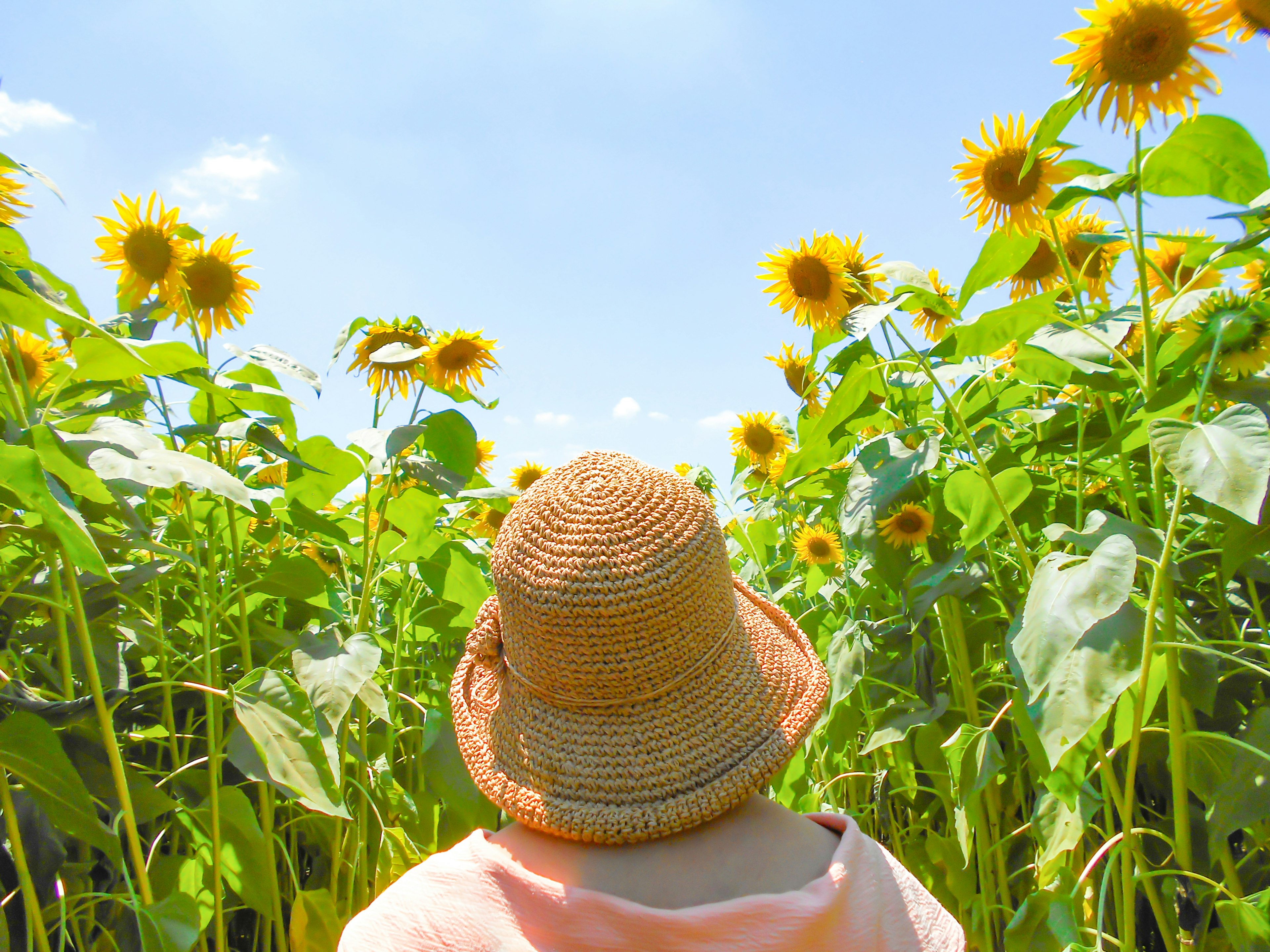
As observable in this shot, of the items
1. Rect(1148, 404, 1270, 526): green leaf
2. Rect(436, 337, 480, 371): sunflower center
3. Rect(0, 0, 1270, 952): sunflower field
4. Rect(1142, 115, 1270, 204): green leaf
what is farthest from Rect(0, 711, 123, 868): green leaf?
Rect(1142, 115, 1270, 204): green leaf

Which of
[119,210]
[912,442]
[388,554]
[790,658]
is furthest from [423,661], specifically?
[790,658]

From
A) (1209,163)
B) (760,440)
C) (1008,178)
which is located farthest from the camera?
(760,440)

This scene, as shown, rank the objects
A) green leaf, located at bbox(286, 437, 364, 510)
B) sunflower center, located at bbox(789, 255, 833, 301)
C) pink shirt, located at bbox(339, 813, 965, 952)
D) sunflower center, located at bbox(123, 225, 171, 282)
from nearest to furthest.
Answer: pink shirt, located at bbox(339, 813, 965, 952) < green leaf, located at bbox(286, 437, 364, 510) < sunflower center, located at bbox(123, 225, 171, 282) < sunflower center, located at bbox(789, 255, 833, 301)

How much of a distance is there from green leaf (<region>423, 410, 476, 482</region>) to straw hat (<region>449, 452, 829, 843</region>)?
867 mm

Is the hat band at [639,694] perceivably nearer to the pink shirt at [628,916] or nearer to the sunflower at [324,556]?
the pink shirt at [628,916]

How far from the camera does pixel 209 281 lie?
1815 mm

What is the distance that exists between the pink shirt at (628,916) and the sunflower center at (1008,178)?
131 cm

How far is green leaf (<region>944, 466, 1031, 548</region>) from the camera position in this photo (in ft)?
4.34

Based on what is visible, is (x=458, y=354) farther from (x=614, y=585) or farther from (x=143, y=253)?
(x=614, y=585)

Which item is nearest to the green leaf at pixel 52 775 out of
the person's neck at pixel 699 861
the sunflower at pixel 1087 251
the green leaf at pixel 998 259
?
the person's neck at pixel 699 861

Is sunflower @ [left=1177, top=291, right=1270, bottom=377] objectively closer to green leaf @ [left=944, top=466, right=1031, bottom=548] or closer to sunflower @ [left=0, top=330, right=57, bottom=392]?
green leaf @ [left=944, top=466, right=1031, bottom=548]

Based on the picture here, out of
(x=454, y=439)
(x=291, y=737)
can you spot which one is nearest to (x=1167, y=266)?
(x=454, y=439)

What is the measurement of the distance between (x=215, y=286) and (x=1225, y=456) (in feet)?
5.98

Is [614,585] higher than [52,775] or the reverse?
higher
